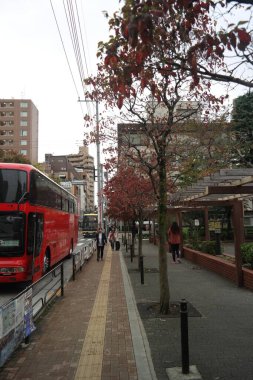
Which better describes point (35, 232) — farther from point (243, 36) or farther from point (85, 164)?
point (85, 164)

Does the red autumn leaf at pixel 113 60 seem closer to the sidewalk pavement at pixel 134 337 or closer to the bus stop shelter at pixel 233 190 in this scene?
the sidewalk pavement at pixel 134 337

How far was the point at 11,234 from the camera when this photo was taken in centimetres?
1202

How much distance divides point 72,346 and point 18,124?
347ft

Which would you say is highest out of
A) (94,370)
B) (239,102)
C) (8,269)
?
(239,102)

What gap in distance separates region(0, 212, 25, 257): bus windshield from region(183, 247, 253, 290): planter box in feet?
20.2

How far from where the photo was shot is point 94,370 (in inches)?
218

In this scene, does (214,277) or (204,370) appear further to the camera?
(214,277)

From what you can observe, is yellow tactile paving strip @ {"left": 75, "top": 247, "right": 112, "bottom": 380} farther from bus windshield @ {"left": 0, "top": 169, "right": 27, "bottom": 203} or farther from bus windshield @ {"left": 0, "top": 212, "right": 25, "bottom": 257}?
bus windshield @ {"left": 0, "top": 169, "right": 27, "bottom": 203}

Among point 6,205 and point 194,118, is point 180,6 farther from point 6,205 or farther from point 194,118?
point 6,205

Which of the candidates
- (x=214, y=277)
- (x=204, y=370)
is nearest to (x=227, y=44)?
(x=204, y=370)

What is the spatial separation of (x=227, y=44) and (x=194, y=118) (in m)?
7.86

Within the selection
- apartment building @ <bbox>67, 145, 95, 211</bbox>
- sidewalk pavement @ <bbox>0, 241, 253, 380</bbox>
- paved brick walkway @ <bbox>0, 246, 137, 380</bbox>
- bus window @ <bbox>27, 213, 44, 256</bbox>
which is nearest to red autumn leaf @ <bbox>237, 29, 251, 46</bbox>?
sidewalk pavement @ <bbox>0, 241, 253, 380</bbox>

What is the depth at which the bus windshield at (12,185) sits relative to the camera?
12.2 meters

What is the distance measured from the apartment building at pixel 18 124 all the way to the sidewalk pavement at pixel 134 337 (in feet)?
324
